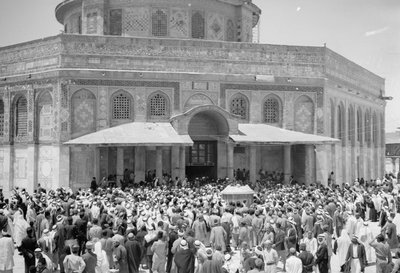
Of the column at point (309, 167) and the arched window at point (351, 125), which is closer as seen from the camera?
the column at point (309, 167)

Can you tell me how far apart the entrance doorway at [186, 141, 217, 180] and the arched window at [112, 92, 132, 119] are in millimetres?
4245

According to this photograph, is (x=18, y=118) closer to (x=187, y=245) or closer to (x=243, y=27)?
(x=243, y=27)

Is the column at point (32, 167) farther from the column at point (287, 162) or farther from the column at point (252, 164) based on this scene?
the column at point (287, 162)

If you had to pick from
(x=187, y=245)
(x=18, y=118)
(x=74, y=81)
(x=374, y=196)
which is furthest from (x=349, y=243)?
(x=18, y=118)

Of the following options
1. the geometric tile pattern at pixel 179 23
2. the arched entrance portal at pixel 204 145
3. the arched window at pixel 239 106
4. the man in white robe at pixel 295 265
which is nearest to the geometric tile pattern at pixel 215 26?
the geometric tile pattern at pixel 179 23

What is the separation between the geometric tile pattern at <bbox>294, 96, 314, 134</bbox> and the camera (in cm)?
3200

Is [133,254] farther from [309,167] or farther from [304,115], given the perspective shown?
[304,115]

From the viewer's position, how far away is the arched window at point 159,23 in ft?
111

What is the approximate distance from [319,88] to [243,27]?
27.1ft

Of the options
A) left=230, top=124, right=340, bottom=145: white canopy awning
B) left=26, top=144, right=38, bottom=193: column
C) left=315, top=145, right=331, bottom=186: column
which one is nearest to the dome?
left=230, top=124, right=340, bottom=145: white canopy awning

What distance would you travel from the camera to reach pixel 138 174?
29.2 metres

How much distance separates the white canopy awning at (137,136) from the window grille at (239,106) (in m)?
4.33

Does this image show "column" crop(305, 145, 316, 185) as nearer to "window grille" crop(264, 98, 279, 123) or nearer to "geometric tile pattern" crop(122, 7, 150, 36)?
"window grille" crop(264, 98, 279, 123)

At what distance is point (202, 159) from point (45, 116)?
9621mm
